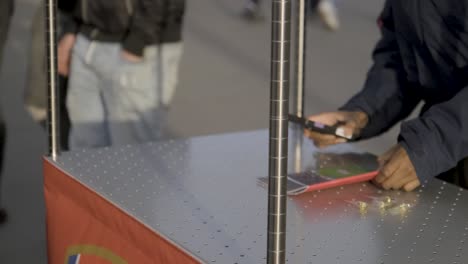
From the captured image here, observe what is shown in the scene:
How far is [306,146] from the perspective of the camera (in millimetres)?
2830

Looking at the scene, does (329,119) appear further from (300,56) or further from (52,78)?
(52,78)

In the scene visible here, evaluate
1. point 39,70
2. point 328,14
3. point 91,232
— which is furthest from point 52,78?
point 328,14

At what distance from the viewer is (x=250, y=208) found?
7.64ft

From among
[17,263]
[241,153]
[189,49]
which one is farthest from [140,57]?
[189,49]

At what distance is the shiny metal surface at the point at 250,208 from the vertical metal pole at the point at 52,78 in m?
0.05

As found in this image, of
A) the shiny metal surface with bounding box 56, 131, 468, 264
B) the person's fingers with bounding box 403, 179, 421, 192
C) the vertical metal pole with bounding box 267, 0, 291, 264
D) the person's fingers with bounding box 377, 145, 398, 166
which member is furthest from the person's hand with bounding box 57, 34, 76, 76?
the vertical metal pole with bounding box 267, 0, 291, 264

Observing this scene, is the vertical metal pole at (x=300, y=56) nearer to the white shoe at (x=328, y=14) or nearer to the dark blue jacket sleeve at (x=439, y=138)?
the dark blue jacket sleeve at (x=439, y=138)

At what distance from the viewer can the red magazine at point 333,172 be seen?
246 centimetres

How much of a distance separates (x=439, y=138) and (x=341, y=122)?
45 cm

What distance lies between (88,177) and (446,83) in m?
0.92

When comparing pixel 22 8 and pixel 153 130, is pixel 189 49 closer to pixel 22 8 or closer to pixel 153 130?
pixel 22 8

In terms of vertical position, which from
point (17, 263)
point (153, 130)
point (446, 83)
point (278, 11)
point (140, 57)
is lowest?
point (17, 263)

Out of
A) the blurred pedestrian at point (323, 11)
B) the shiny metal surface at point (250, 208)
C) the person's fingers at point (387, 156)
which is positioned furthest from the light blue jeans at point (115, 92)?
the blurred pedestrian at point (323, 11)

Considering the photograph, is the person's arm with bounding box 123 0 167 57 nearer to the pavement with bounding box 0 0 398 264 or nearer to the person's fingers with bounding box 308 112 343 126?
the pavement with bounding box 0 0 398 264
